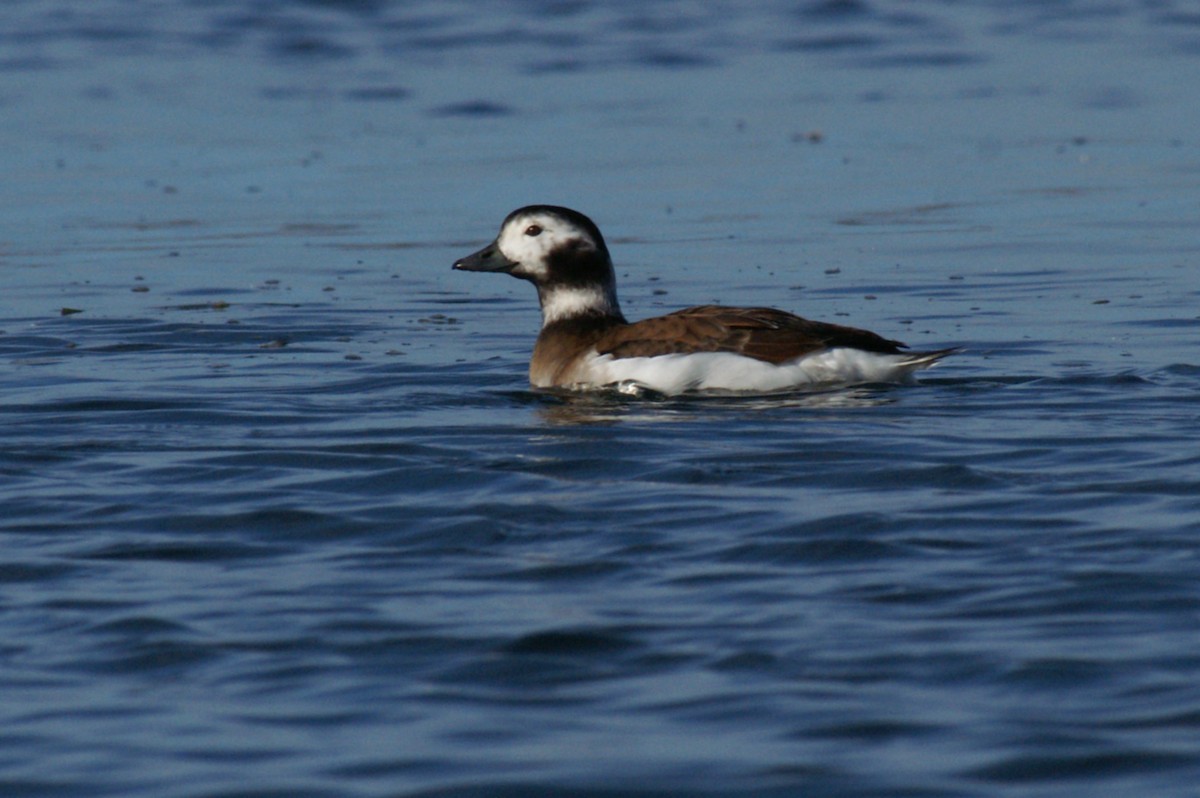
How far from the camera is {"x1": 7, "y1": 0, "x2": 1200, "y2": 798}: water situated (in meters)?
5.14

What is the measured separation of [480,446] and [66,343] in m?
4.31

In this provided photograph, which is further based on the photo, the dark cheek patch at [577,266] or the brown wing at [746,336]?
the dark cheek patch at [577,266]

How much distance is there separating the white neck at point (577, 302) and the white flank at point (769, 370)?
1.15 m

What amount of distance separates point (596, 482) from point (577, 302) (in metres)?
3.20

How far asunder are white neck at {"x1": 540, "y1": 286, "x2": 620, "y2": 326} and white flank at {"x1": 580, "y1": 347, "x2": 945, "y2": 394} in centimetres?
115

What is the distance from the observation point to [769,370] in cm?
995

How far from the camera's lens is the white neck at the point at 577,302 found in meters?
11.1

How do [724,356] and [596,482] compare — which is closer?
[596,482]

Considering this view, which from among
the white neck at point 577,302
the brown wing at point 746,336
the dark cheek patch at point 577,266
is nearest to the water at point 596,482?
the brown wing at point 746,336

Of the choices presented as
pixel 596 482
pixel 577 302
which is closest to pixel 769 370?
pixel 577 302

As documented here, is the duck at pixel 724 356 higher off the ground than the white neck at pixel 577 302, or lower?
lower

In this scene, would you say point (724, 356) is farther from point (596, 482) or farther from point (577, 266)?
point (596, 482)

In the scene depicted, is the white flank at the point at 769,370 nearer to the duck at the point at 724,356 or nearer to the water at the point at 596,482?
the duck at the point at 724,356

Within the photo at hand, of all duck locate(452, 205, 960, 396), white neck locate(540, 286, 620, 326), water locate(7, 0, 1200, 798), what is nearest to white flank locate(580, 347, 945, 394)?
duck locate(452, 205, 960, 396)
